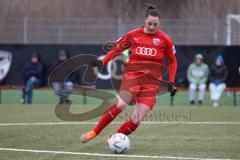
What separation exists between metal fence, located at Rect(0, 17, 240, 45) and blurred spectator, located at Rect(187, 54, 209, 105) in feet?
9.35

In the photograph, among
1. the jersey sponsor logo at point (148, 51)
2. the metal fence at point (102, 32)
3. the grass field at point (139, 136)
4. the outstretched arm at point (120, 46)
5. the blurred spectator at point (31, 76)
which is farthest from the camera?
the metal fence at point (102, 32)

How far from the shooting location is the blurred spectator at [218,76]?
65.1 ft

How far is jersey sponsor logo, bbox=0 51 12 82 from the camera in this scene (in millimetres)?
22031

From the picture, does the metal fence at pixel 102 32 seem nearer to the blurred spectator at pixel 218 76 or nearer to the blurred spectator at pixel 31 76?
the blurred spectator at pixel 218 76

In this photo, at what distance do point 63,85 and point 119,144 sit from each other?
11279 millimetres

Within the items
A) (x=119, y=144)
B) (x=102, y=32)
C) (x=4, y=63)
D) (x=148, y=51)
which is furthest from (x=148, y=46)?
(x=102, y=32)

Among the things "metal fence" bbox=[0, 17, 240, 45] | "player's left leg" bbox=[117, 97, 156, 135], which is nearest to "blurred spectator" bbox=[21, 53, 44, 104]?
"metal fence" bbox=[0, 17, 240, 45]

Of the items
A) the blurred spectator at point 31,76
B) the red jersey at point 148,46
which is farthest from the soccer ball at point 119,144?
the blurred spectator at point 31,76

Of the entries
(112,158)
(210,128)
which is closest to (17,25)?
(210,128)

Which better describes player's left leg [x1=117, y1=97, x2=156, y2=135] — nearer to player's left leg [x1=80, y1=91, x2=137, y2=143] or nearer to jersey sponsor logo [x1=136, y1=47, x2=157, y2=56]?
player's left leg [x1=80, y1=91, x2=137, y2=143]

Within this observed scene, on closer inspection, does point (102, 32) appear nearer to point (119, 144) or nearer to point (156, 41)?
point (156, 41)

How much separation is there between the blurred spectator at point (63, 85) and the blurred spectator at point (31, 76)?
51 cm

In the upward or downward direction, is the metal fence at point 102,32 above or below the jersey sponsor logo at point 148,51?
below

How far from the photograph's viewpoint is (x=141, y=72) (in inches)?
369
